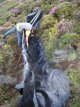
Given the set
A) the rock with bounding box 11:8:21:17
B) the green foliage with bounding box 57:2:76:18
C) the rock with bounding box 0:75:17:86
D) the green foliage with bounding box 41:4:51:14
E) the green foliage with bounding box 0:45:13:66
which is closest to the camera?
the rock with bounding box 0:75:17:86

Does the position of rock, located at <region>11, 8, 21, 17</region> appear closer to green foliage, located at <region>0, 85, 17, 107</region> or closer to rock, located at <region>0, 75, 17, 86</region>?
rock, located at <region>0, 75, 17, 86</region>

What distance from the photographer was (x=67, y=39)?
11875 millimetres

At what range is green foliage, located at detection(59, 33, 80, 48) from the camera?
11758 millimetres

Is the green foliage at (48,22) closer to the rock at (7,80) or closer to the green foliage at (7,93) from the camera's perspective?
the rock at (7,80)

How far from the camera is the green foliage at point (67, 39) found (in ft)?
38.6

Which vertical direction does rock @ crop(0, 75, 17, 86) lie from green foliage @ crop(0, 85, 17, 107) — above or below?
above

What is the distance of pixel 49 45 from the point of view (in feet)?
39.2

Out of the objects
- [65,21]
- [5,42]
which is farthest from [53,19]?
[5,42]

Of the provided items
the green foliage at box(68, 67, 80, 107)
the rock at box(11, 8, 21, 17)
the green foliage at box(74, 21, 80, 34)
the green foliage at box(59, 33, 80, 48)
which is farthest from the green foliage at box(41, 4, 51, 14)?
the green foliage at box(68, 67, 80, 107)

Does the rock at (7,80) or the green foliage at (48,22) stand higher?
the green foliage at (48,22)

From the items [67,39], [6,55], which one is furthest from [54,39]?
[6,55]

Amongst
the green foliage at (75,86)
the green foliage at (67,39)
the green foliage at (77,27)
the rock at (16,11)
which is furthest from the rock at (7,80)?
the rock at (16,11)

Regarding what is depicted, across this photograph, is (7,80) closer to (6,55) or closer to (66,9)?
(6,55)

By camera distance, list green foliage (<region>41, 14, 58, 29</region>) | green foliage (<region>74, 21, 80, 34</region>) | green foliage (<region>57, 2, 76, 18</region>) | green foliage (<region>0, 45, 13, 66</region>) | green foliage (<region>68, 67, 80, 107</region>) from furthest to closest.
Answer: green foliage (<region>57, 2, 76, 18</region>) → green foliage (<region>41, 14, 58, 29</region>) → green foliage (<region>74, 21, 80, 34</region>) → green foliage (<region>0, 45, 13, 66</region>) → green foliage (<region>68, 67, 80, 107</region>)
